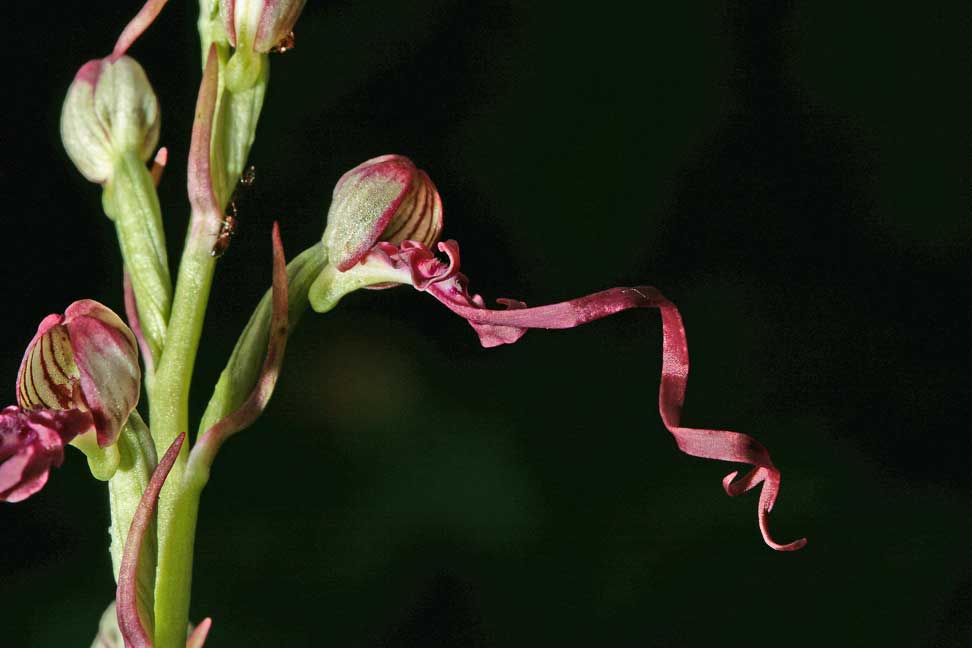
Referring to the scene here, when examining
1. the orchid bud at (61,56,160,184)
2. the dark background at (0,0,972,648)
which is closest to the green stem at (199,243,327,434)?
the orchid bud at (61,56,160,184)

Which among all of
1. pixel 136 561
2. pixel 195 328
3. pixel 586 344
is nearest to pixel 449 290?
pixel 195 328

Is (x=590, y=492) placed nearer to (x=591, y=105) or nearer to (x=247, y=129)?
(x=591, y=105)

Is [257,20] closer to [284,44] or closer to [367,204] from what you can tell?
[284,44]

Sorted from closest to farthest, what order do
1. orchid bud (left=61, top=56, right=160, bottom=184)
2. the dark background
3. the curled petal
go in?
1. the curled petal
2. orchid bud (left=61, top=56, right=160, bottom=184)
3. the dark background

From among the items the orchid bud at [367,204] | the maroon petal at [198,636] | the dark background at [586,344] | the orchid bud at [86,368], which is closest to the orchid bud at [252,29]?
the orchid bud at [367,204]

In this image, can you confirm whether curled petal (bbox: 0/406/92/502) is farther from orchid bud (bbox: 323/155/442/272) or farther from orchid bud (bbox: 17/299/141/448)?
orchid bud (bbox: 323/155/442/272)
